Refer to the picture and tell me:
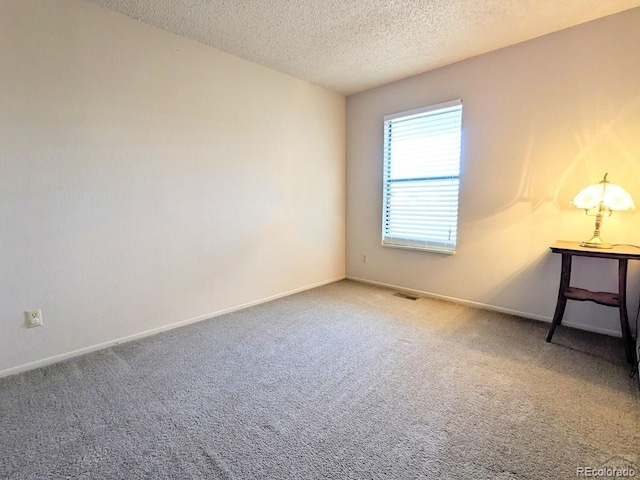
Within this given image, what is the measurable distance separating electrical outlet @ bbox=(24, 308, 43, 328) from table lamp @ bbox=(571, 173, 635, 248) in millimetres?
3929

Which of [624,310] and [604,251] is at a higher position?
[604,251]

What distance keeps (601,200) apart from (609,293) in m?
0.67

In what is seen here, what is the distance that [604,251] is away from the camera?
220 centimetres

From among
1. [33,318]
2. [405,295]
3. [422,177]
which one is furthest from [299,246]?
[33,318]

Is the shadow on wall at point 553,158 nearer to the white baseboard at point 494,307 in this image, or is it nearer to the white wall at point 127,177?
the white baseboard at point 494,307

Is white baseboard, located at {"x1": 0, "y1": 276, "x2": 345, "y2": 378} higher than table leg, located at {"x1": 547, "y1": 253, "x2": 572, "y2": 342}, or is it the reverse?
table leg, located at {"x1": 547, "y1": 253, "x2": 572, "y2": 342}

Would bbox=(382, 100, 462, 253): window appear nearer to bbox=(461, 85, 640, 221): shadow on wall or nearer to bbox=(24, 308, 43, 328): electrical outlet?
bbox=(461, 85, 640, 221): shadow on wall

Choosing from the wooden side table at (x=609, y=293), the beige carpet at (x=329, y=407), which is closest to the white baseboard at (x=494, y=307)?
the beige carpet at (x=329, y=407)

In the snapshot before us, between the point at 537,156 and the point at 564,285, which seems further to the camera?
the point at 537,156

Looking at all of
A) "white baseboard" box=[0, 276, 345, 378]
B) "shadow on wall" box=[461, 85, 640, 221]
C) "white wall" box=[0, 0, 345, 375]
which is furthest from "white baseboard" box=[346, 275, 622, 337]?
"white wall" box=[0, 0, 345, 375]

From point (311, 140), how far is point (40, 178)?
262 centimetres

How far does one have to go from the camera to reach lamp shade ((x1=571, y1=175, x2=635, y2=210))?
2209 millimetres

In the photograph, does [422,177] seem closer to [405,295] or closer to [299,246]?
[405,295]

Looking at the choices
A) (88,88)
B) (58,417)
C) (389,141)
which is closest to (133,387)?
(58,417)
